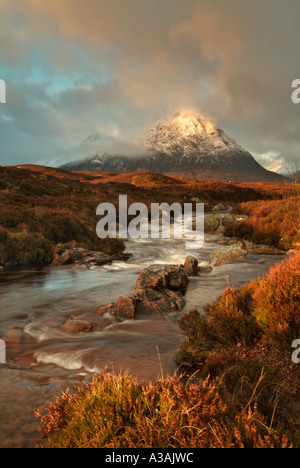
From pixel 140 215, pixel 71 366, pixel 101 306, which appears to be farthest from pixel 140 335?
pixel 140 215

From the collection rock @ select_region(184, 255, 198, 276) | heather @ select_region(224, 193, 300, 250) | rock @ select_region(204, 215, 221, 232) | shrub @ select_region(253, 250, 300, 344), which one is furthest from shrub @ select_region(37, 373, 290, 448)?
rock @ select_region(204, 215, 221, 232)

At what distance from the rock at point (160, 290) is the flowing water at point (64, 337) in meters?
0.40

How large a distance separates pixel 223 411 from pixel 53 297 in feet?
25.7

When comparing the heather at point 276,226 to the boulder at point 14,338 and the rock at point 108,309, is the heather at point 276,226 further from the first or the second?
the boulder at point 14,338

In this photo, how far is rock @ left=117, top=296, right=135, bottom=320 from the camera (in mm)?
7079

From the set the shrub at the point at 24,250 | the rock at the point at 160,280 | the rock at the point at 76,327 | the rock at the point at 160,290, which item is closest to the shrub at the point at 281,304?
the rock at the point at 160,290

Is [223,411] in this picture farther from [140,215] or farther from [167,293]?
[140,215]

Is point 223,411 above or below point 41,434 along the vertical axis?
above

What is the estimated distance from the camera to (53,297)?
9023mm

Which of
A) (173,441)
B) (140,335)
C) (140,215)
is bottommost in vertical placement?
(140,335)

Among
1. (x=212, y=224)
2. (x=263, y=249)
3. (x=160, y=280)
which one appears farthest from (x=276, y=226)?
(x=160, y=280)

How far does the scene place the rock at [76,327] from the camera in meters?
6.32

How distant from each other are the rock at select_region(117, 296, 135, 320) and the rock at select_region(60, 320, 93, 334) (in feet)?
3.14
